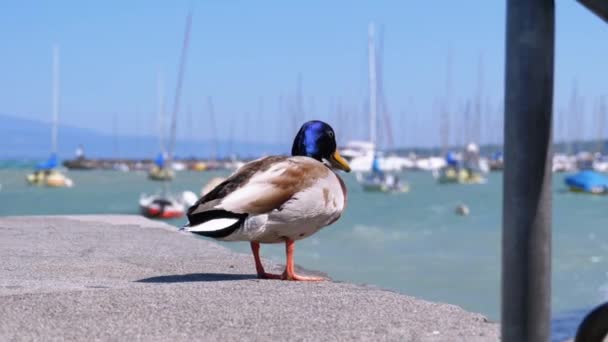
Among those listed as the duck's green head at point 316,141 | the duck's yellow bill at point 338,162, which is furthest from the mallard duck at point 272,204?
the duck's yellow bill at point 338,162

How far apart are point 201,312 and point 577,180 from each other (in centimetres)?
7350

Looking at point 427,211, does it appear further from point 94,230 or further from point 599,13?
point 599,13

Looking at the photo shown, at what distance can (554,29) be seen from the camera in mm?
2457

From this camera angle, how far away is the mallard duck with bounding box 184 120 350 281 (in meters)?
5.07

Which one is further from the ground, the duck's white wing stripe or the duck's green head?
the duck's green head

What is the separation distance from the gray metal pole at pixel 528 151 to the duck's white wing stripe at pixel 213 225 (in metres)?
2.68

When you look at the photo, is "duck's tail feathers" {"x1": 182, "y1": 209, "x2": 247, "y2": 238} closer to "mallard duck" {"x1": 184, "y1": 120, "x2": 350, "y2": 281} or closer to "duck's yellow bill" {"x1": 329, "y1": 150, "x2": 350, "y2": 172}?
"mallard duck" {"x1": 184, "y1": 120, "x2": 350, "y2": 281}

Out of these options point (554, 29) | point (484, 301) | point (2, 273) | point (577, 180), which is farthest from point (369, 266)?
point (577, 180)

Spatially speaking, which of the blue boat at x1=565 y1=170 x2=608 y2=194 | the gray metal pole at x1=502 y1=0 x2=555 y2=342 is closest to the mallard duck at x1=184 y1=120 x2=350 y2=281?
the gray metal pole at x1=502 y1=0 x2=555 y2=342

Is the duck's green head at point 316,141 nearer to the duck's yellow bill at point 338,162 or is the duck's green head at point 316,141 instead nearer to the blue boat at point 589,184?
the duck's yellow bill at point 338,162

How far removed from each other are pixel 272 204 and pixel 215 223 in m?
0.36

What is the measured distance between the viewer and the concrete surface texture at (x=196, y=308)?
380 cm

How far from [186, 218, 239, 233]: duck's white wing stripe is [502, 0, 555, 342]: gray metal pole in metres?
2.68

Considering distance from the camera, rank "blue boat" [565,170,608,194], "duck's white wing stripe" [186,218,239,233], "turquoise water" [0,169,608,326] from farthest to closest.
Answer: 1. "blue boat" [565,170,608,194]
2. "turquoise water" [0,169,608,326]
3. "duck's white wing stripe" [186,218,239,233]
